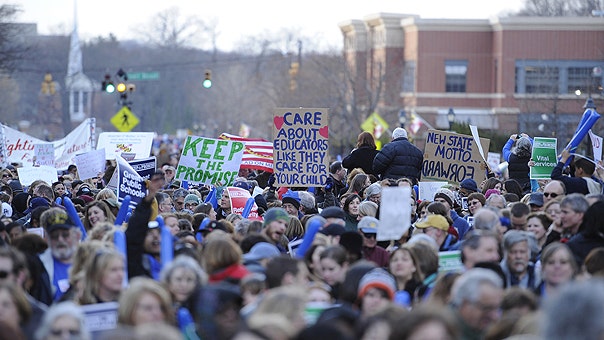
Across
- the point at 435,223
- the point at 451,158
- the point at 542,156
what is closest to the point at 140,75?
the point at 451,158

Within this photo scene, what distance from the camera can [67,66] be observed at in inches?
5207

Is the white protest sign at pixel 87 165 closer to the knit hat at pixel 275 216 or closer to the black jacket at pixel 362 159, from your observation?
the black jacket at pixel 362 159

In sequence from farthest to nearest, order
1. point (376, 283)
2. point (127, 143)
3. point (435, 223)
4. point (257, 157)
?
point (127, 143) → point (257, 157) → point (435, 223) → point (376, 283)

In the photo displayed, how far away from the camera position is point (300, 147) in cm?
1964

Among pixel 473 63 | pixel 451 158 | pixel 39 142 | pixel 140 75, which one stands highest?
pixel 473 63

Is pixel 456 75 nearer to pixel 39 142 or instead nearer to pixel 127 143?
pixel 39 142

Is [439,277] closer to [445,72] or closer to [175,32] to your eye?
[445,72]

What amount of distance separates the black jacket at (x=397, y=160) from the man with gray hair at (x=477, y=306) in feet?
33.8

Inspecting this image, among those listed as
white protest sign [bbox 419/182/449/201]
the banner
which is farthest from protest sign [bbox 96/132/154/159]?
white protest sign [bbox 419/182/449/201]

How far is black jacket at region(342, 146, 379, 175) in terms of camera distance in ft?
66.7

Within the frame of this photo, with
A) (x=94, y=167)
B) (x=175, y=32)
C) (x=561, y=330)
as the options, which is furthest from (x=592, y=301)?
(x=175, y=32)

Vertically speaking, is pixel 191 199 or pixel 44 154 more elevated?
pixel 191 199

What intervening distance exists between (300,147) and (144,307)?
10.9 meters

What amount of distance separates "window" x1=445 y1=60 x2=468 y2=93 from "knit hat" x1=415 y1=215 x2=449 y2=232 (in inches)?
2583
